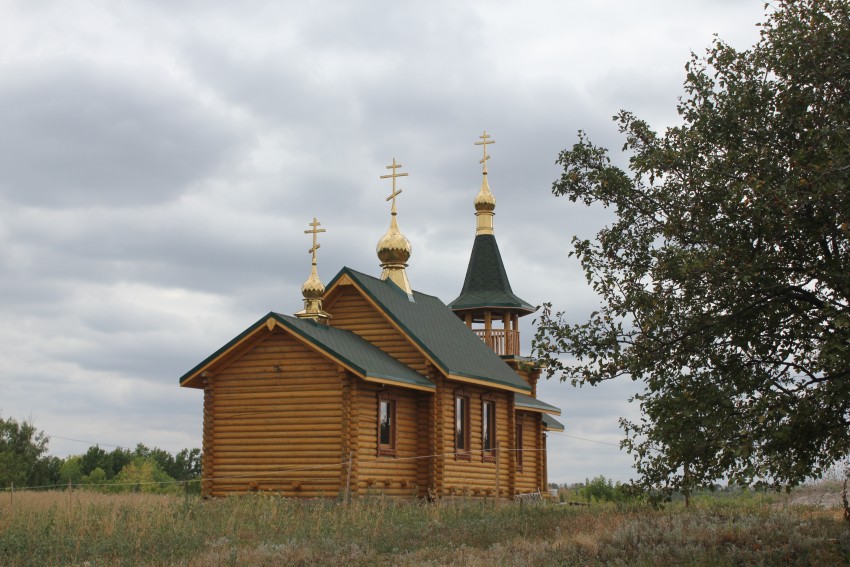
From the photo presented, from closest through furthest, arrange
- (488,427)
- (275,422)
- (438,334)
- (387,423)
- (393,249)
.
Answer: (275,422), (387,423), (438,334), (488,427), (393,249)

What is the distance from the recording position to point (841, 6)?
14.1 m

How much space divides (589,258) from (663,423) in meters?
3.22

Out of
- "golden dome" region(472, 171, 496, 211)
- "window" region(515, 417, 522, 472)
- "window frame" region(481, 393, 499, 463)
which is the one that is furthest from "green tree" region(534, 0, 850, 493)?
"golden dome" region(472, 171, 496, 211)

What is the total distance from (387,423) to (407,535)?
27.5ft

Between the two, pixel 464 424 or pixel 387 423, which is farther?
pixel 464 424

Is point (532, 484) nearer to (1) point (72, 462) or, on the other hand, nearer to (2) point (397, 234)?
(2) point (397, 234)

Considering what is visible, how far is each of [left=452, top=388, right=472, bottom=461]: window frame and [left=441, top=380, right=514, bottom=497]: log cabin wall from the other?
3 centimetres

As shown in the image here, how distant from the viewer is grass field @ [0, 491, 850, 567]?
14.4 metres

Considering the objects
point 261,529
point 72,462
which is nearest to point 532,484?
point 261,529

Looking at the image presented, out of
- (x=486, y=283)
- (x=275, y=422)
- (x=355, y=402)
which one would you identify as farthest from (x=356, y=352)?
(x=486, y=283)

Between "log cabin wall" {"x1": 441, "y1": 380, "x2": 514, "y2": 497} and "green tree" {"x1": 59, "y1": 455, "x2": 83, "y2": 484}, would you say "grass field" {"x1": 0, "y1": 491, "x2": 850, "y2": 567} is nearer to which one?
"log cabin wall" {"x1": 441, "y1": 380, "x2": 514, "y2": 497}

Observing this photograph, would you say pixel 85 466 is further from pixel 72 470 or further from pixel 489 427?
pixel 489 427

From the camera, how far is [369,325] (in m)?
27.1

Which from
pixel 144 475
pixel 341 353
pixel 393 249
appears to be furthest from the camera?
pixel 144 475
